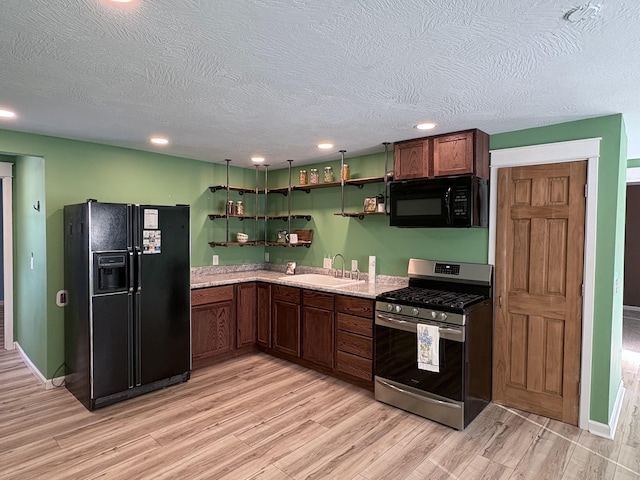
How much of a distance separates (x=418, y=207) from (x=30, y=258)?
3.92 m

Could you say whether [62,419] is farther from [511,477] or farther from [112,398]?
[511,477]

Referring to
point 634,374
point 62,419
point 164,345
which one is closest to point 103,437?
point 62,419

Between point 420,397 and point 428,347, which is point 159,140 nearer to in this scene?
point 428,347

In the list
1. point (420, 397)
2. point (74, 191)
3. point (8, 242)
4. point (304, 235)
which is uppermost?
point (74, 191)

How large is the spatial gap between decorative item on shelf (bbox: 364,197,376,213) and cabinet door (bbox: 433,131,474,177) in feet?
2.66

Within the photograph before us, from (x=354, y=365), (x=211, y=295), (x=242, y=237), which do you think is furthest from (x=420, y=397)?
(x=242, y=237)

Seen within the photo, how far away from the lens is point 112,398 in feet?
10.5

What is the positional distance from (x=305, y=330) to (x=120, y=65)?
289 centimetres

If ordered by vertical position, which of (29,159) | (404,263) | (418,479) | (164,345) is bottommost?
(418,479)

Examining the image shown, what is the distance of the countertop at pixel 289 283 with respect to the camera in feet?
11.8

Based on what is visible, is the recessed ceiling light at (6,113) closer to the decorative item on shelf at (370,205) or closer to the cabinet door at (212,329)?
the cabinet door at (212,329)

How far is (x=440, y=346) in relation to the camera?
9.50ft

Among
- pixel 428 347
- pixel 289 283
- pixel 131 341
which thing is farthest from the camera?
pixel 289 283

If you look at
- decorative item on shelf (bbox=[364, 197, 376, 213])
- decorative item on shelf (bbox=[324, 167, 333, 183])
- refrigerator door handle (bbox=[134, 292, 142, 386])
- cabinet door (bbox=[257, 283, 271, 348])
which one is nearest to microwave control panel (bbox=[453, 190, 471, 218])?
decorative item on shelf (bbox=[364, 197, 376, 213])
